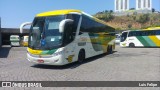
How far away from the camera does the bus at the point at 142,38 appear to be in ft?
114

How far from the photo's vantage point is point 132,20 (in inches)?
5002

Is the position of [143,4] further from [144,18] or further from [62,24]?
[62,24]

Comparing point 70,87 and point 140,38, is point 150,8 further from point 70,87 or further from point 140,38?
point 70,87

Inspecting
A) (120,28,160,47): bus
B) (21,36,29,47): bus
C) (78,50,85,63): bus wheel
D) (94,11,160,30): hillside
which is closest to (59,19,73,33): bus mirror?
(78,50,85,63): bus wheel

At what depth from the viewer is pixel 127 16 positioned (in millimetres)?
131000

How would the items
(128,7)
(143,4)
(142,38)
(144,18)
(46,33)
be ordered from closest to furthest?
(46,33) < (142,38) < (144,18) < (143,4) < (128,7)

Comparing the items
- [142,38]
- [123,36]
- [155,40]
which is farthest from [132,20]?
[155,40]

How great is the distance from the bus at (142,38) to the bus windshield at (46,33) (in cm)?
2415

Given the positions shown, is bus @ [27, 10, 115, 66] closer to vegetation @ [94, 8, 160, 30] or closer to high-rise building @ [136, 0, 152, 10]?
vegetation @ [94, 8, 160, 30]

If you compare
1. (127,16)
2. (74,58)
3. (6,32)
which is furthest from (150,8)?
(74,58)

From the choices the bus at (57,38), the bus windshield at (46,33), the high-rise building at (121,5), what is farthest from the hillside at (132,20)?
the bus windshield at (46,33)

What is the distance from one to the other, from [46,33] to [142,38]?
25078 millimetres

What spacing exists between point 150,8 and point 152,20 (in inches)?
522

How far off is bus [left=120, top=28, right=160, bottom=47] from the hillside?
8183 centimetres
